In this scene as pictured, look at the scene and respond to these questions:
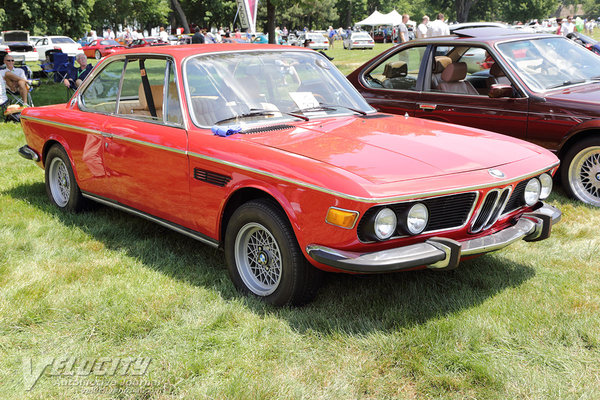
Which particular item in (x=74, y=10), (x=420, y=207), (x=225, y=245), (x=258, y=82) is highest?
(x=74, y=10)

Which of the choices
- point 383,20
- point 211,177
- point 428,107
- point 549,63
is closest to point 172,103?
point 211,177

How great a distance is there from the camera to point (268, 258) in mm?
3783

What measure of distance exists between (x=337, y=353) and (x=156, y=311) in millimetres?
1216

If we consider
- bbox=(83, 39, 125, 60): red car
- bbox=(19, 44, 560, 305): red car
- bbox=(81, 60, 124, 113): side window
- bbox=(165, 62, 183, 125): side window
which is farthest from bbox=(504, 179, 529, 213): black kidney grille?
bbox=(83, 39, 125, 60): red car

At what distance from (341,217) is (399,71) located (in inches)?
173

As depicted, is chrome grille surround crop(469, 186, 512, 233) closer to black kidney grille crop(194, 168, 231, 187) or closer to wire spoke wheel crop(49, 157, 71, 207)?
black kidney grille crop(194, 168, 231, 187)

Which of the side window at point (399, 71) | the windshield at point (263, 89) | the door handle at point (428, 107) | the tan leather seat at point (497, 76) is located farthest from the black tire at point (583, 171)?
the windshield at point (263, 89)

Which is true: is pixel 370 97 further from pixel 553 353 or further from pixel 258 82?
pixel 553 353

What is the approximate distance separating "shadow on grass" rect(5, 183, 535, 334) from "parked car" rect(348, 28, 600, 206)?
6.16 ft

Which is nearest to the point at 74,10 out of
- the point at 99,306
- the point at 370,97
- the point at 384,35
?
the point at 384,35

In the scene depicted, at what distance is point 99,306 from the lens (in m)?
3.85

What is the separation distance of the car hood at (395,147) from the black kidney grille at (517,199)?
0.17 meters

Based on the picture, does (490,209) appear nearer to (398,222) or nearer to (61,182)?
(398,222)

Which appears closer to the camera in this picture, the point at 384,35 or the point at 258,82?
the point at 258,82
